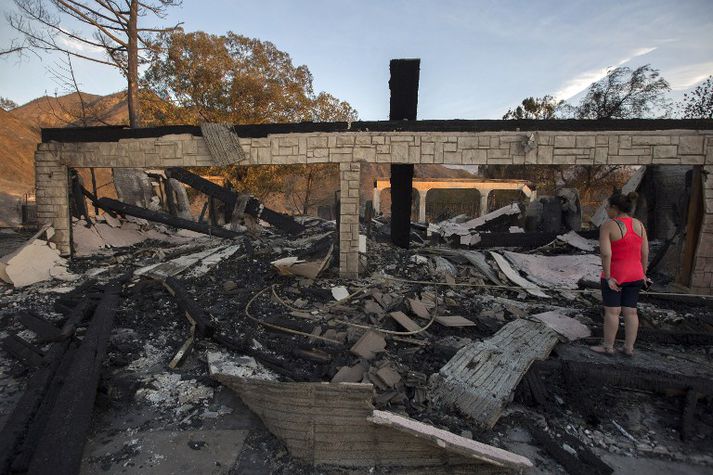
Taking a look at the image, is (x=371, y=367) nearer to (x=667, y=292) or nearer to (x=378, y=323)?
(x=378, y=323)

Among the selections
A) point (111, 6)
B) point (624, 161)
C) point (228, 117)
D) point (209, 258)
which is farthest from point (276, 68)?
point (624, 161)

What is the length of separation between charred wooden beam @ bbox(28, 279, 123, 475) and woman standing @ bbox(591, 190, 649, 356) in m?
5.23

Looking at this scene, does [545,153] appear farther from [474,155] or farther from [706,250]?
[706,250]

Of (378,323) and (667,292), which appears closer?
(378,323)

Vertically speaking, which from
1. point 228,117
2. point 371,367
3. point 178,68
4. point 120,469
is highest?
point 178,68

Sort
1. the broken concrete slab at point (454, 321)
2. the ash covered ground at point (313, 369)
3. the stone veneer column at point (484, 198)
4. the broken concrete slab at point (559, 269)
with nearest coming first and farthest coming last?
the ash covered ground at point (313, 369)
the broken concrete slab at point (454, 321)
the broken concrete slab at point (559, 269)
the stone veneer column at point (484, 198)

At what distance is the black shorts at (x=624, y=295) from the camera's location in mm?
4059

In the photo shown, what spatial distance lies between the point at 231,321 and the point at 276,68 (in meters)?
A: 18.6

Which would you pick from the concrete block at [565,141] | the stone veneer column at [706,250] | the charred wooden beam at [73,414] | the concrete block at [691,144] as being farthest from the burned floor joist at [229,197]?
the stone veneer column at [706,250]

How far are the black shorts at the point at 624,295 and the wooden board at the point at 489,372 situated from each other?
31.9 inches

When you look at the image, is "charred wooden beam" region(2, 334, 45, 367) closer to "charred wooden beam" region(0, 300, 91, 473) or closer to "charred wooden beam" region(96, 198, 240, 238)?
"charred wooden beam" region(0, 300, 91, 473)

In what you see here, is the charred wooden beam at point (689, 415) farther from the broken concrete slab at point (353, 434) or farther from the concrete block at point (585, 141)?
the concrete block at point (585, 141)

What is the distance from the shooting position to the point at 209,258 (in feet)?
28.3

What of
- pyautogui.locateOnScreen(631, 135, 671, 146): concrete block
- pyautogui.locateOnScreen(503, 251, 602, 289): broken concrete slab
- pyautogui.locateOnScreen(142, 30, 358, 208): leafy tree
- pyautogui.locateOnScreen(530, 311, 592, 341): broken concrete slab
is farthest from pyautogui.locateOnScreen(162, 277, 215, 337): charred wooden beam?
pyautogui.locateOnScreen(142, 30, 358, 208): leafy tree
